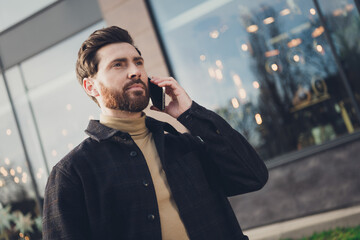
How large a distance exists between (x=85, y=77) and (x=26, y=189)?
602 cm

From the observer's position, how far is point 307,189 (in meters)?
5.23

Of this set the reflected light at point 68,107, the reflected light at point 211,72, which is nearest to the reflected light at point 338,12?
the reflected light at point 211,72

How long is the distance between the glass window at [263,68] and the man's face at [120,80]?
402 centimetres

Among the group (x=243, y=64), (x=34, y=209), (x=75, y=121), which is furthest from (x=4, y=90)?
(x=243, y=64)

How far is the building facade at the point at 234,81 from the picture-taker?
5.28 metres

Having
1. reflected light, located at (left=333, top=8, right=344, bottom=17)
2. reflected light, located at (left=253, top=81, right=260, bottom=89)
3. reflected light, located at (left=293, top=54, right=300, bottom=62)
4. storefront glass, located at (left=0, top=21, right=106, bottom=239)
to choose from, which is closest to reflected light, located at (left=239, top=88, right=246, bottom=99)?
reflected light, located at (left=253, top=81, right=260, bottom=89)

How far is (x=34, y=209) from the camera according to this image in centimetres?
712

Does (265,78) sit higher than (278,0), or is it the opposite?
(278,0)

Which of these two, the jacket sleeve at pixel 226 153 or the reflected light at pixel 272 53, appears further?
the reflected light at pixel 272 53

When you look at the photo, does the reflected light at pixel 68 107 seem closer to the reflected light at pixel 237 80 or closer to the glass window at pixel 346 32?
the reflected light at pixel 237 80

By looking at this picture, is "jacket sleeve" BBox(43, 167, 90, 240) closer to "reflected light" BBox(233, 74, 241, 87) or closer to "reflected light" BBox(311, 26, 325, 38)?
"reflected light" BBox(233, 74, 241, 87)

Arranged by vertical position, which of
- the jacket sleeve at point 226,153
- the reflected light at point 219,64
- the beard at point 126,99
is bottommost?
the jacket sleeve at point 226,153

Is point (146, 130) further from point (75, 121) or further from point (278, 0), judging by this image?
point (75, 121)

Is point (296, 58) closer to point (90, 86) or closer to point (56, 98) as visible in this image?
point (90, 86)
